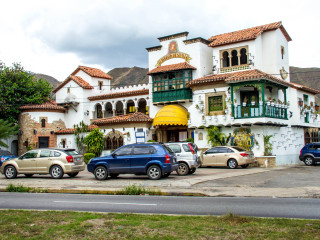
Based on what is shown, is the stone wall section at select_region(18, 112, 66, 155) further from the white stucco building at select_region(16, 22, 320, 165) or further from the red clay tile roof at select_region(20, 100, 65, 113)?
the white stucco building at select_region(16, 22, 320, 165)

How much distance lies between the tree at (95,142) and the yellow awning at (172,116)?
18.4 feet

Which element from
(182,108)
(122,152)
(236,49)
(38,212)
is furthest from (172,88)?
(38,212)

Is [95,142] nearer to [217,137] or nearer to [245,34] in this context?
[217,137]

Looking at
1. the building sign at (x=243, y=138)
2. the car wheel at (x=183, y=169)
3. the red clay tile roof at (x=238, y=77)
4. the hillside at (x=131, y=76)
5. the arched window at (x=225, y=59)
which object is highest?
the hillside at (x=131, y=76)

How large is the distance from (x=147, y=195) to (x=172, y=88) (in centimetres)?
2083

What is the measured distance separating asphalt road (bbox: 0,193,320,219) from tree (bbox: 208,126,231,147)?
55.1 ft

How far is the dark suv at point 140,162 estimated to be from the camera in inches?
678

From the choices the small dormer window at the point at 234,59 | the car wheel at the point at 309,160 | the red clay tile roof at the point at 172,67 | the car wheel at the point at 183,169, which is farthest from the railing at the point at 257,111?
the car wheel at the point at 183,169

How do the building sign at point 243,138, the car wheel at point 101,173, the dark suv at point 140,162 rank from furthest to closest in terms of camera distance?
the building sign at point 243,138, the car wheel at point 101,173, the dark suv at point 140,162

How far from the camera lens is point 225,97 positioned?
1139 inches

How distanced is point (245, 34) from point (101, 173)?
19.2m

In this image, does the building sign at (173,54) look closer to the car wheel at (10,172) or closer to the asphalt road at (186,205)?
the car wheel at (10,172)

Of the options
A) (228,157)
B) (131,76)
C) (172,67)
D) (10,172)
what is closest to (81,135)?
(172,67)

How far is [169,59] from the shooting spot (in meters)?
34.2
